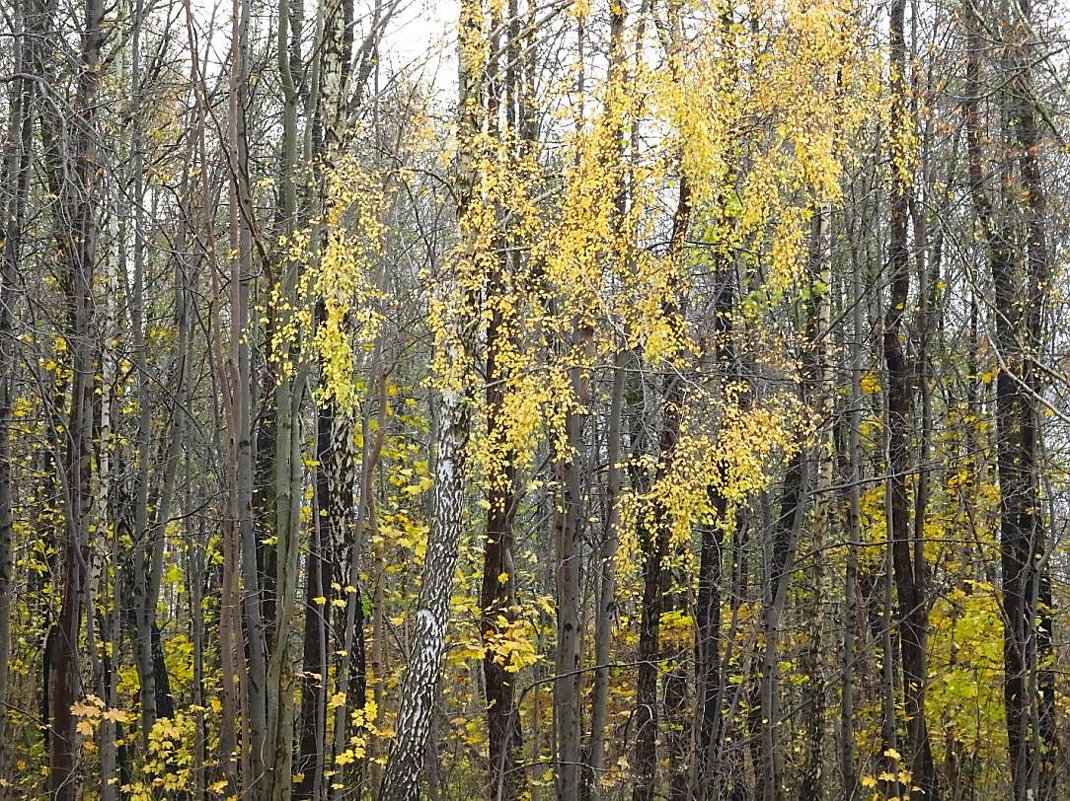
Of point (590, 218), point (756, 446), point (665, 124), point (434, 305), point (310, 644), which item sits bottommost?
point (310, 644)

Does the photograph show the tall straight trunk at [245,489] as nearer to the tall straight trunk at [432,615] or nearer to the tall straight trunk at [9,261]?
the tall straight trunk at [432,615]

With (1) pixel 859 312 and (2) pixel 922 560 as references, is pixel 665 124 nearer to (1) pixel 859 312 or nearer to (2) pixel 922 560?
(1) pixel 859 312

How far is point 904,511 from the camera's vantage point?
1197cm

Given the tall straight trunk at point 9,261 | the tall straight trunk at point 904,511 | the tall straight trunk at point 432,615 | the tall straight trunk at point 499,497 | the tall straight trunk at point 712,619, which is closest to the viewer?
the tall straight trunk at point 9,261

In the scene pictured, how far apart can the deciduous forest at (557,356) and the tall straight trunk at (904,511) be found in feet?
0.25

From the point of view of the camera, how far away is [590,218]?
8461 mm

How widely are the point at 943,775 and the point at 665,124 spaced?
8.80 meters

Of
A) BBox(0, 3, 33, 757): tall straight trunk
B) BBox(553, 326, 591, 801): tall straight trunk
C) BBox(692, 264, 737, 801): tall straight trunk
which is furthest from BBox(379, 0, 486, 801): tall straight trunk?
BBox(0, 3, 33, 757): tall straight trunk

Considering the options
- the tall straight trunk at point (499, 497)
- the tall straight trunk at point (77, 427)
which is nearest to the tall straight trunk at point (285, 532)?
the tall straight trunk at point (77, 427)

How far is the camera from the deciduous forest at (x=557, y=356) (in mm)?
8094

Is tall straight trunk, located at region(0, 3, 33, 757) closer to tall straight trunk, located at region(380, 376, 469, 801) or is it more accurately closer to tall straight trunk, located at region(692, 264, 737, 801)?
tall straight trunk, located at region(380, 376, 469, 801)

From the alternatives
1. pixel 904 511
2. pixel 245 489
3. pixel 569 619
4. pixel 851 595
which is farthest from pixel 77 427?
pixel 904 511

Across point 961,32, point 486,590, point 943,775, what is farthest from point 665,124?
point 943,775

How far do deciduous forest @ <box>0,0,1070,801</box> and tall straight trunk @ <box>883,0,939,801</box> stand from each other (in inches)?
3.0
